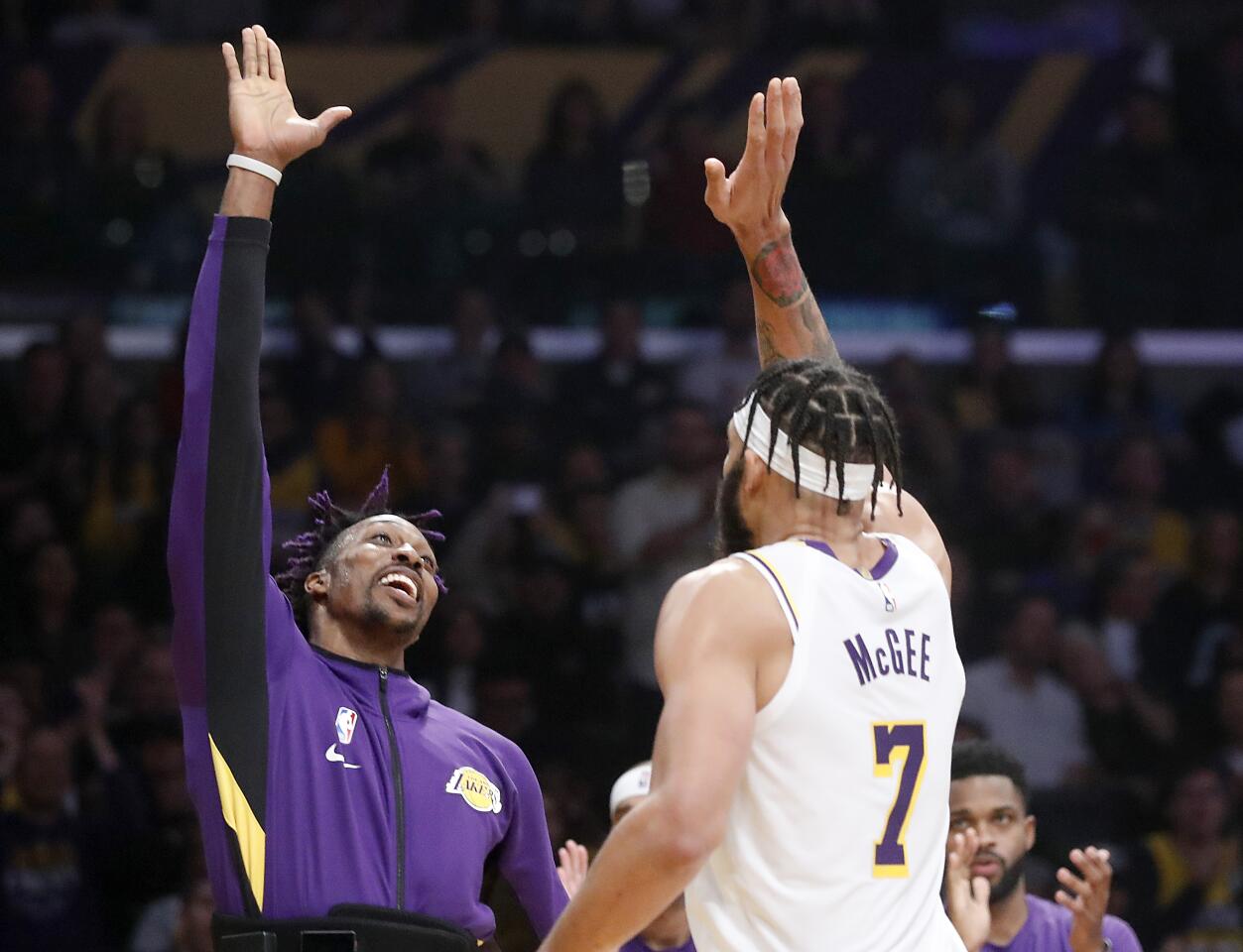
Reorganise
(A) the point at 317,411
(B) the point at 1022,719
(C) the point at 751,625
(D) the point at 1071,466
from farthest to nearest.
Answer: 1. (D) the point at 1071,466
2. (A) the point at 317,411
3. (B) the point at 1022,719
4. (C) the point at 751,625

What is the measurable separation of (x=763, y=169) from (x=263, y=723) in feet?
5.03

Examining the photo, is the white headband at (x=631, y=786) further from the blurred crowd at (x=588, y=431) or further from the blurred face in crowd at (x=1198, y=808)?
the blurred face in crowd at (x=1198, y=808)

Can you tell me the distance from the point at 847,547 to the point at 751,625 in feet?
1.09

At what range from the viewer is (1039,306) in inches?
408

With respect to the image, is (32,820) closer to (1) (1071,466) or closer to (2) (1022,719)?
(2) (1022,719)

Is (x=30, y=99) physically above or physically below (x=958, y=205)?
above

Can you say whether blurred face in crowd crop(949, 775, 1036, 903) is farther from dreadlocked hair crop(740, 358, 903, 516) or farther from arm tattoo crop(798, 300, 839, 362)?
dreadlocked hair crop(740, 358, 903, 516)

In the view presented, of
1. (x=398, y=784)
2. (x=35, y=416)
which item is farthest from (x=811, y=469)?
(x=35, y=416)

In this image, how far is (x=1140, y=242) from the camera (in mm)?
10391

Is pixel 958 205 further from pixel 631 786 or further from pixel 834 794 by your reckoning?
pixel 834 794

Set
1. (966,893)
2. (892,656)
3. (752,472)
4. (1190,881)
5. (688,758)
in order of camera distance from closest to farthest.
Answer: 1. (688,758)
2. (892,656)
3. (752,472)
4. (966,893)
5. (1190,881)

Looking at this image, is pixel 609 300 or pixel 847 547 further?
pixel 609 300

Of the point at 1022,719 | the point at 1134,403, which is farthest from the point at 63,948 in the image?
the point at 1134,403

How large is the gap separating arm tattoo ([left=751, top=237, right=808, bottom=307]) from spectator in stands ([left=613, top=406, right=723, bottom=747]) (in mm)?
4354
